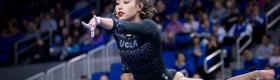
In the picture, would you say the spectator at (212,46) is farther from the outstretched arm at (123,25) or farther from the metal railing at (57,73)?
the outstretched arm at (123,25)

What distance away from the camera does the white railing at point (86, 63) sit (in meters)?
13.2

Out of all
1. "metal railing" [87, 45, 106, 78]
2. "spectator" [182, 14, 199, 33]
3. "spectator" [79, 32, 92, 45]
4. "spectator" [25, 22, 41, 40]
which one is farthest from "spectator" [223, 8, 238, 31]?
"spectator" [25, 22, 41, 40]

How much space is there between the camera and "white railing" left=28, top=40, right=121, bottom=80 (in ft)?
43.4

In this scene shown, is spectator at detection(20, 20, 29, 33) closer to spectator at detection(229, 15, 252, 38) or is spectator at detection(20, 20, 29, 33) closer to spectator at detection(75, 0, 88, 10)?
spectator at detection(75, 0, 88, 10)

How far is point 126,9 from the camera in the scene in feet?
18.3

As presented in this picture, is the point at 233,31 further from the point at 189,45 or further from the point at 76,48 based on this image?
the point at 76,48

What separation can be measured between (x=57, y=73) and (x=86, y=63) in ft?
2.44

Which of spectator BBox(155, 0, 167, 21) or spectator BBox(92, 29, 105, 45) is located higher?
spectator BBox(155, 0, 167, 21)

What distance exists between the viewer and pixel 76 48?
14.6 meters

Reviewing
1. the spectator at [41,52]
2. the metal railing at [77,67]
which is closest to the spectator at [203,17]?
the metal railing at [77,67]

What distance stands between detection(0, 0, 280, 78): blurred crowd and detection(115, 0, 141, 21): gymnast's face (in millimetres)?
5722

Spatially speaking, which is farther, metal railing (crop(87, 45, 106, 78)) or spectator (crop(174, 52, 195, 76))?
metal railing (crop(87, 45, 106, 78))

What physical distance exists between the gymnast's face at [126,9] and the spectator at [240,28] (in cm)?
792

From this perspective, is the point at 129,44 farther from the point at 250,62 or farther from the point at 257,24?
the point at 257,24
